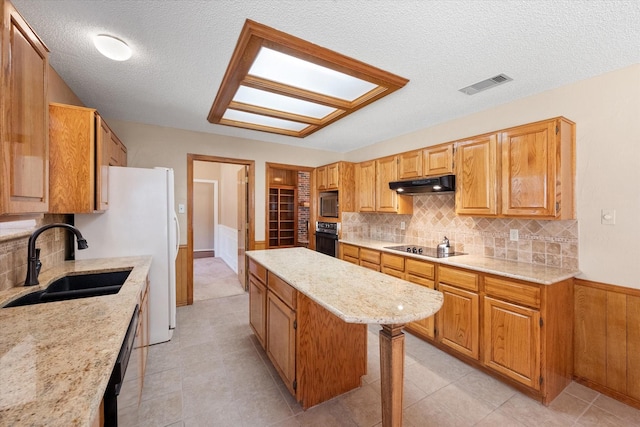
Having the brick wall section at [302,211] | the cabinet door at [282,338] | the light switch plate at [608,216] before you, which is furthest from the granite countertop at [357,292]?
the brick wall section at [302,211]

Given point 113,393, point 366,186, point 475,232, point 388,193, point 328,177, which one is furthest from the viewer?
point 328,177

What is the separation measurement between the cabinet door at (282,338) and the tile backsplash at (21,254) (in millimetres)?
1544

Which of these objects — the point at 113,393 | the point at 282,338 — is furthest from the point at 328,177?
the point at 113,393

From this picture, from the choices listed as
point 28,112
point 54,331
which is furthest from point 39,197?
point 54,331

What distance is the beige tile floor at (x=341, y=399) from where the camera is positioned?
1.72 m

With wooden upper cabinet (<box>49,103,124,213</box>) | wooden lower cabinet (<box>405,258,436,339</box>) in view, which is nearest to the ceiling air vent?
wooden lower cabinet (<box>405,258,436,339</box>)

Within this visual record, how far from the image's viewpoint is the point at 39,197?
122 cm

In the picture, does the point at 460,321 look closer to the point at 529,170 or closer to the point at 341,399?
the point at 341,399

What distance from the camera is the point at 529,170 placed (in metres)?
2.19

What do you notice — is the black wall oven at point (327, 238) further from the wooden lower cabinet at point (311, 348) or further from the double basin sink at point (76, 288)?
the double basin sink at point (76, 288)

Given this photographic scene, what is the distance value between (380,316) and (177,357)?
7.09ft

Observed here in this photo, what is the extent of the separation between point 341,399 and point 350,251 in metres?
2.16

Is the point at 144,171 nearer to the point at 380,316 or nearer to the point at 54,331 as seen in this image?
the point at 54,331

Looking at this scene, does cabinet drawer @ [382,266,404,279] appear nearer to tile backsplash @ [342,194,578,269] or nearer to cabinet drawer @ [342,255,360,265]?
cabinet drawer @ [342,255,360,265]
